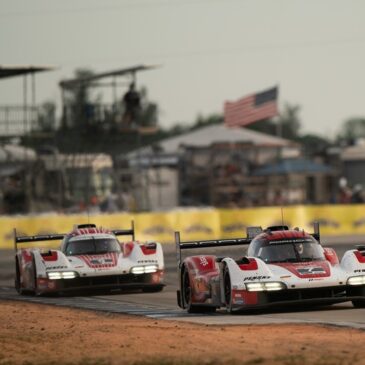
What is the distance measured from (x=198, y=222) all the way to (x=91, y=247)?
24502 mm

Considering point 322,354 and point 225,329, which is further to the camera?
point 225,329

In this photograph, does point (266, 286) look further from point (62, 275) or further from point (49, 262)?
point (49, 262)

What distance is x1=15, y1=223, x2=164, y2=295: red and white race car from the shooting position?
90.1 ft

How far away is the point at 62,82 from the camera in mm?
65375

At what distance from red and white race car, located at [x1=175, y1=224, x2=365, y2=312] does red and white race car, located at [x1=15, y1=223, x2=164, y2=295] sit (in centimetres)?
552

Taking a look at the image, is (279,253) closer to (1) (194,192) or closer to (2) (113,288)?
(2) (113,288)

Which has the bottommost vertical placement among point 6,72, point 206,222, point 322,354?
point 322,354

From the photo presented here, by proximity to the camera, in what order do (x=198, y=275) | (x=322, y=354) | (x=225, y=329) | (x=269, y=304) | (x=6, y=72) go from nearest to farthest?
(x=322, y=354) < (x=225, y=329) < (x=269, y=304) < (x=198, y=275) < (x=6, y=72)

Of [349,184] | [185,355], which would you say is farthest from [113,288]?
[349,184]

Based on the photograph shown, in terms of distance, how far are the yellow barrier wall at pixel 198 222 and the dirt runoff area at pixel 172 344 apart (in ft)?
98.9

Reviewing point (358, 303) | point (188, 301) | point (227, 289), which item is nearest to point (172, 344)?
point (227, 289)

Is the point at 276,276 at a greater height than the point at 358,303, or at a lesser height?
greater

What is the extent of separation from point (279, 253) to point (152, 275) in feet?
23.2

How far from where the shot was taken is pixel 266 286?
2008cm
